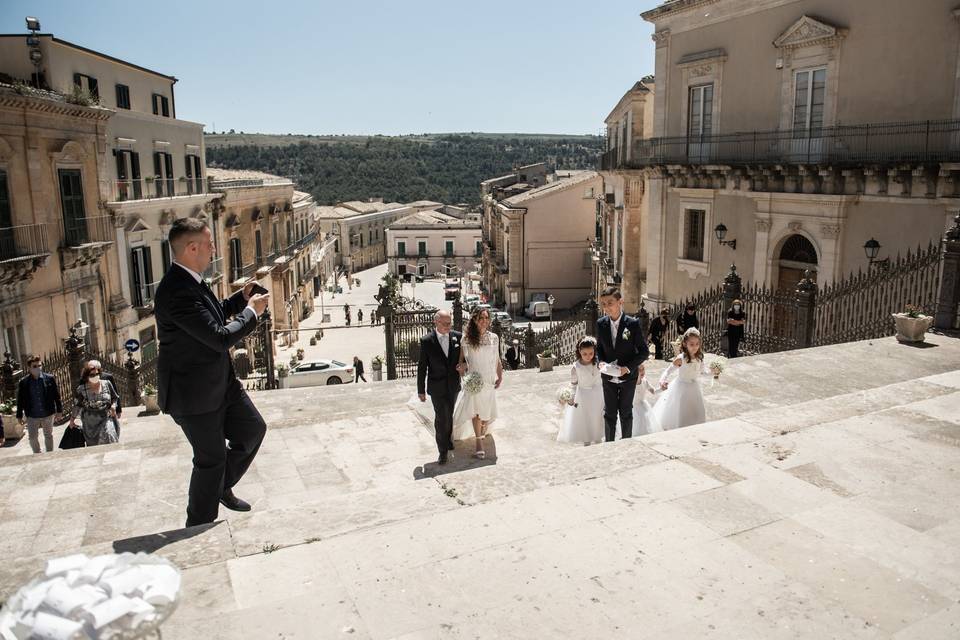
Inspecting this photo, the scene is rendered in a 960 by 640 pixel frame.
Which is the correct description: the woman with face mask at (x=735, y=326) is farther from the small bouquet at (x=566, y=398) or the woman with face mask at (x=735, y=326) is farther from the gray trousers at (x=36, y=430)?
the gray trousers at (x=36, y=430)

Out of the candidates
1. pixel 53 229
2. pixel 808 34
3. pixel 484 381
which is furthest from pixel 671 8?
pixel 53 229

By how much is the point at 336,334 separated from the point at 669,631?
37.9 meters

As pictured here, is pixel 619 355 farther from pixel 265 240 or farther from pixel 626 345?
pixel 265 240

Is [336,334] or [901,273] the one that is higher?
[901,273]

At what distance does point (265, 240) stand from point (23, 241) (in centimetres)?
2125

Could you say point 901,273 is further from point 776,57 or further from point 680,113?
point 680,113

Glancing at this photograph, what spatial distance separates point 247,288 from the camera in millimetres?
4406

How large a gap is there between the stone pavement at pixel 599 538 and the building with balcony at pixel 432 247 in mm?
69114

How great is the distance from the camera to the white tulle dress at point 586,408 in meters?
7.13

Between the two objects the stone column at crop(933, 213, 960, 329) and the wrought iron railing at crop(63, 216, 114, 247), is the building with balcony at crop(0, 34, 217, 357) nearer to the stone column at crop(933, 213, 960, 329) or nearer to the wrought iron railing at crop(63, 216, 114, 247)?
the wrought iron railing at crop(63, 216, 114, 247)

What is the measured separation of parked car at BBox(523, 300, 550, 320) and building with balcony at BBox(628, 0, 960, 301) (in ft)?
59.6

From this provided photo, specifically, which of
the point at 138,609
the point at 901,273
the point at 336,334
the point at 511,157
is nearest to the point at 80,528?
the point at 138,609

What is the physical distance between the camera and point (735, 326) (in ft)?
41.9

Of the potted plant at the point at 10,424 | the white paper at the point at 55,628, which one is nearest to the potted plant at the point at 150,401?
the potted plant at the point at 10,424
